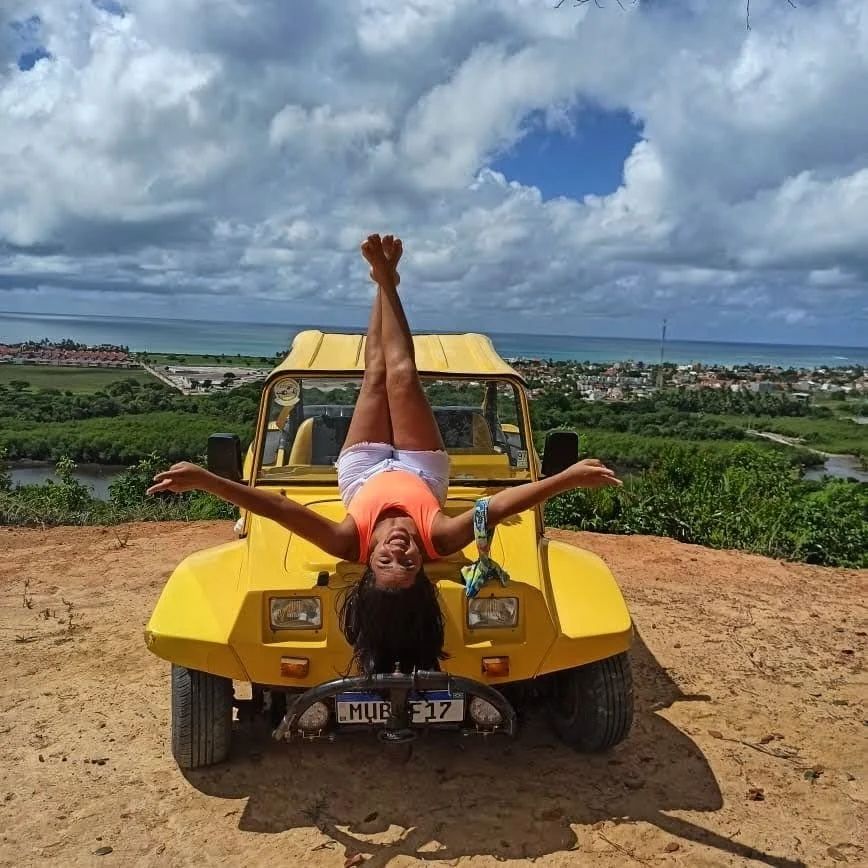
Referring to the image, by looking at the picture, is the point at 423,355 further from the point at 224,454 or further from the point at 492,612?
the point at 492,612

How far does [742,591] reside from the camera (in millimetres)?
6727

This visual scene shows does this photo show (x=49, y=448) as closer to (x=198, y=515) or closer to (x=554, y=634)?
(x=198, y=515)

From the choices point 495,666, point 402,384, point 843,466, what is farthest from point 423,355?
point 843,466

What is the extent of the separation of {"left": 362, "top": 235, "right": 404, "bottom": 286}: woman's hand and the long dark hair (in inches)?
71.8

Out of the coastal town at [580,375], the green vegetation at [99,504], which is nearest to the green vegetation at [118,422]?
the coastal town at [580,375]

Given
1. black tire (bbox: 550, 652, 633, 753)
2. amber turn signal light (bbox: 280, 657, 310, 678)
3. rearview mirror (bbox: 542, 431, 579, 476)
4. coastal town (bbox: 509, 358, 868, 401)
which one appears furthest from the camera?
coastal town (bbox: 509, 358, 868, 401)

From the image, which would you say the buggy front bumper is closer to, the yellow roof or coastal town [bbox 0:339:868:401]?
the yellow roof

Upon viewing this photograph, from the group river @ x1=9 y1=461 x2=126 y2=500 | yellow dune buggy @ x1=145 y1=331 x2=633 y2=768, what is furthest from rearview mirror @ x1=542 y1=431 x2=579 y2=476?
river @ x1=9 y1=461 x2=126 y2=500

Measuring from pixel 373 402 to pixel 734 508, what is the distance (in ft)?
20.8

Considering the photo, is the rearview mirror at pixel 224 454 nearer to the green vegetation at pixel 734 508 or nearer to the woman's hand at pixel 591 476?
the woman's hand at pixel 591 476

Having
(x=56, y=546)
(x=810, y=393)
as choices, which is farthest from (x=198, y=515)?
(x=810, y=393)

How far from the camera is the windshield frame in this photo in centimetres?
436

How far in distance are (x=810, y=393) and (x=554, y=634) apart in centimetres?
5781

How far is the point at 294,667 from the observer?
3.21m
